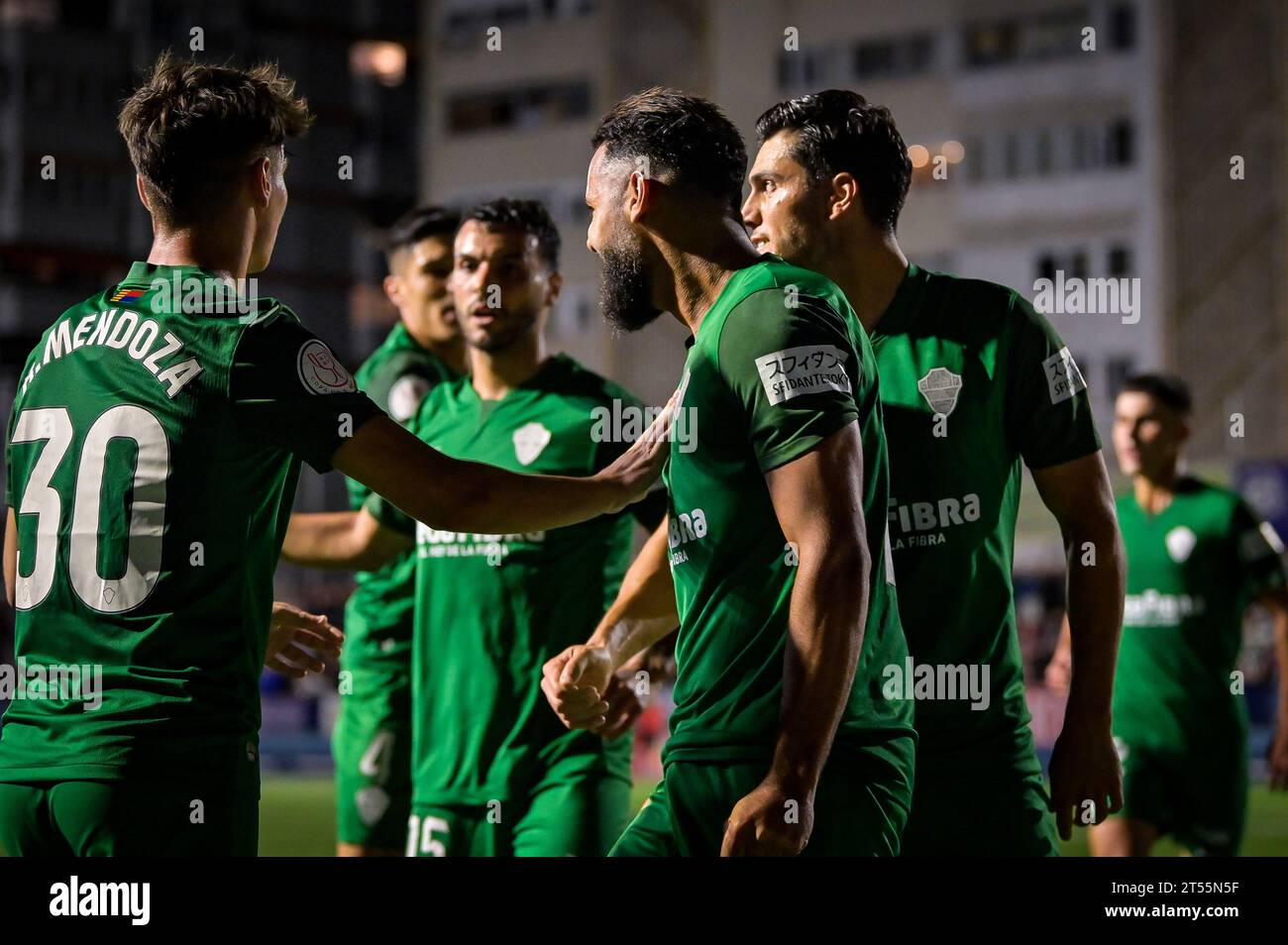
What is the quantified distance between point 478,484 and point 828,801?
3.37 ft

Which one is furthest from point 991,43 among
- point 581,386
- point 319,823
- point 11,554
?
point 11,554

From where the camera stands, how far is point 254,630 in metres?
3.52

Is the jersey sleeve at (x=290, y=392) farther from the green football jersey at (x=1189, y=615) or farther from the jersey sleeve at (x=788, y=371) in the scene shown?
the green football jersey at (x=1189, y=615)

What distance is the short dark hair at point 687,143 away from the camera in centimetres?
360

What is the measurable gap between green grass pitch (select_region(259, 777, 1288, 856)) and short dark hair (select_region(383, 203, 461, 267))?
13.3 feet

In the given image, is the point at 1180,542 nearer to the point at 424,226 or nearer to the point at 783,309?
the point at 424,226

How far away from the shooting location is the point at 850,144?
14.1ft

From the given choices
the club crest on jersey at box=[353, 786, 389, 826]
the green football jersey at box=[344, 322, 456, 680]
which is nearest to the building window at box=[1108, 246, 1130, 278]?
the green football jersey at box=[344, 322, 456, 680]

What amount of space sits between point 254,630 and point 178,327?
2.15 ft

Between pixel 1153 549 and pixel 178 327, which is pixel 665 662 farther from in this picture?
pixel 1153 549

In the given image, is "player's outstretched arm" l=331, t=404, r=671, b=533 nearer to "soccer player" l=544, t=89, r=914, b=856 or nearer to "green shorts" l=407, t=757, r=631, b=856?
"soccer player" l=544, t=89, r=914, b=856

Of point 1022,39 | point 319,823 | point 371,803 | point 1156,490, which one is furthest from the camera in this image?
point 1022,39

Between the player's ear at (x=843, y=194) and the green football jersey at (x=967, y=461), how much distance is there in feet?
1.03
